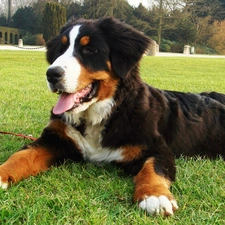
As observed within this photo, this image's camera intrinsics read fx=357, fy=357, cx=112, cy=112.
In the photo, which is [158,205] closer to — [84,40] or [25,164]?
[25,164]

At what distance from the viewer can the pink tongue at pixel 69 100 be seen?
3350 mm

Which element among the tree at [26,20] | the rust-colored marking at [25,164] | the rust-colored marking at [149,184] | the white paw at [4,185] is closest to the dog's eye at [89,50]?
the rust-colored marking at [25,164]

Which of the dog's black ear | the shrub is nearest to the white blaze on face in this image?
the dog's black ear

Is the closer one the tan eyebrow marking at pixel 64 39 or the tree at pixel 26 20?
the tan eyebrow marking at pixel 64 39

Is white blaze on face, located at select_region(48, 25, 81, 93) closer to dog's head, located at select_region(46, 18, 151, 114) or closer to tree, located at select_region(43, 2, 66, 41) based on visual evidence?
dog's head, located at select_region(46, 18, 151, 114)

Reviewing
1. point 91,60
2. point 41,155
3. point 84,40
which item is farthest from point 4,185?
point 84,40

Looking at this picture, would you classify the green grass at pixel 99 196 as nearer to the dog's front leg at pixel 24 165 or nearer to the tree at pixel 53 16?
the dog's front leg at pixel 24 165

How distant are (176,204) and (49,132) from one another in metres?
1.50

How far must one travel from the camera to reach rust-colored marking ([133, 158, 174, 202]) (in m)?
2.62

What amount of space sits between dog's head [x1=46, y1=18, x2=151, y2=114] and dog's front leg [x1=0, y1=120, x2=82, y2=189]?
0.84ft

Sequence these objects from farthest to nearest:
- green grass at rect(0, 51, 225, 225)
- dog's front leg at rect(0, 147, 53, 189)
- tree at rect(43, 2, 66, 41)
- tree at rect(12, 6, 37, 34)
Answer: tree at rect(12, 6, 37, 34) → tree at rect(43, 2, 66, 41) → dog's front leg at rect(0, 147, 53, 189) → green grass at rect(0, 51, 225, 225)

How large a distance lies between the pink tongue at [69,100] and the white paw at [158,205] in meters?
1.23

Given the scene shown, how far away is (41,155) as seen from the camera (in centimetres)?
330

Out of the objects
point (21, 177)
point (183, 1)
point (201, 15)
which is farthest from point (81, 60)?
point (201, 15)
